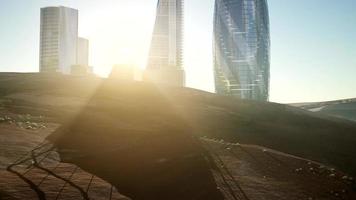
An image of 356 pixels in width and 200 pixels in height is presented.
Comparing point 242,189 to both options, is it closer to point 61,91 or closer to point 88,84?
→ point 61,91

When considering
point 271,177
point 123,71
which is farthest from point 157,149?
point 123,71

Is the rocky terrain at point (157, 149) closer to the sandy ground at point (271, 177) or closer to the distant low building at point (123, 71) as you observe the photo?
the sandy ground at point (271, 177)

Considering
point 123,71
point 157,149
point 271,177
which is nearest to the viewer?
point 271,177

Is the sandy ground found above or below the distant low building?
below

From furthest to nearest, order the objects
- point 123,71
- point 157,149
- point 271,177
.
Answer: point 123,71, point 157,149, point 271,177

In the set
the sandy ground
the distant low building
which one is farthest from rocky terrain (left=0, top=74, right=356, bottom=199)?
the distant low building

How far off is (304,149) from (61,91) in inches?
1303

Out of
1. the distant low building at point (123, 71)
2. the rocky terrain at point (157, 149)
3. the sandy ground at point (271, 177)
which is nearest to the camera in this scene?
the rocky terrain at point (157, 149)

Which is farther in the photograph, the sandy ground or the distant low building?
the distant low building

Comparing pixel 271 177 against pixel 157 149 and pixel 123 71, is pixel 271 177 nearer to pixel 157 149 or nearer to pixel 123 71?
pixel 157 149

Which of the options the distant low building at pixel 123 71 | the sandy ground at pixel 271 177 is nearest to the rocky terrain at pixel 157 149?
the sandy ground at pixel 271 177

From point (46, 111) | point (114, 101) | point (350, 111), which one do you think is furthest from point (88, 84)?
point (350, 111)

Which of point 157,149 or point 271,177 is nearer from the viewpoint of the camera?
point 271,177

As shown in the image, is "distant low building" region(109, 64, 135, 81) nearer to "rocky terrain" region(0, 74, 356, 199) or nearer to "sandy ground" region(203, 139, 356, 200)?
"rocky terrain" region(0, 74, 356, 199)
